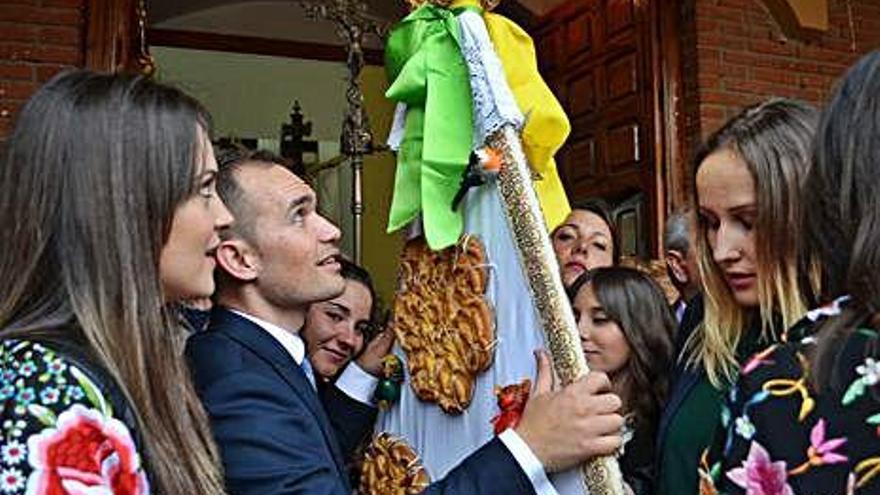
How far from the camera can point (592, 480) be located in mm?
1563

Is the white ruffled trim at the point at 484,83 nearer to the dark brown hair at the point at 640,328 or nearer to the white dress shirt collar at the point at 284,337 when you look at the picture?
the white dress shirt collar at the point at 284,337

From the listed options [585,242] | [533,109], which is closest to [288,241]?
[533,109]

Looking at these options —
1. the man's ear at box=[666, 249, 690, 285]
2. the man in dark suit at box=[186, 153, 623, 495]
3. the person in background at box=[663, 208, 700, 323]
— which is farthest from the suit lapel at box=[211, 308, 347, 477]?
the man's ear at box=[666, 249, 690, 285]

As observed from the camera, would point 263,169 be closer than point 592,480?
No

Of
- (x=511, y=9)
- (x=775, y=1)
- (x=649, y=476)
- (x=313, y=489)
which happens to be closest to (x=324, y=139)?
(x=511, y=9)

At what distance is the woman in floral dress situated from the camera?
1002 millimetres

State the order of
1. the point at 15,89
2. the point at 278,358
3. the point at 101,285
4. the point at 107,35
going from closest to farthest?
the point at 101,285, the point at 278,358, the point at 15,89, the point at 107,35

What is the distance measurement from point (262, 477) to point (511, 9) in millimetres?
4331

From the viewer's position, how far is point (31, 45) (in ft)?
13.2

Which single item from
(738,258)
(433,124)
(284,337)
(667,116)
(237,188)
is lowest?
(284,337)

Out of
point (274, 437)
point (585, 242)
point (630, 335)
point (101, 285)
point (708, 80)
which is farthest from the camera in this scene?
point (708, 80)

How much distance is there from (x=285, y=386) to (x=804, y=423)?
0.83m

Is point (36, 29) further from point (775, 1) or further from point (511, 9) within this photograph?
point (775, 1)

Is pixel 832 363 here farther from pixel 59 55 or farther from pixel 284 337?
pixel 59 55
